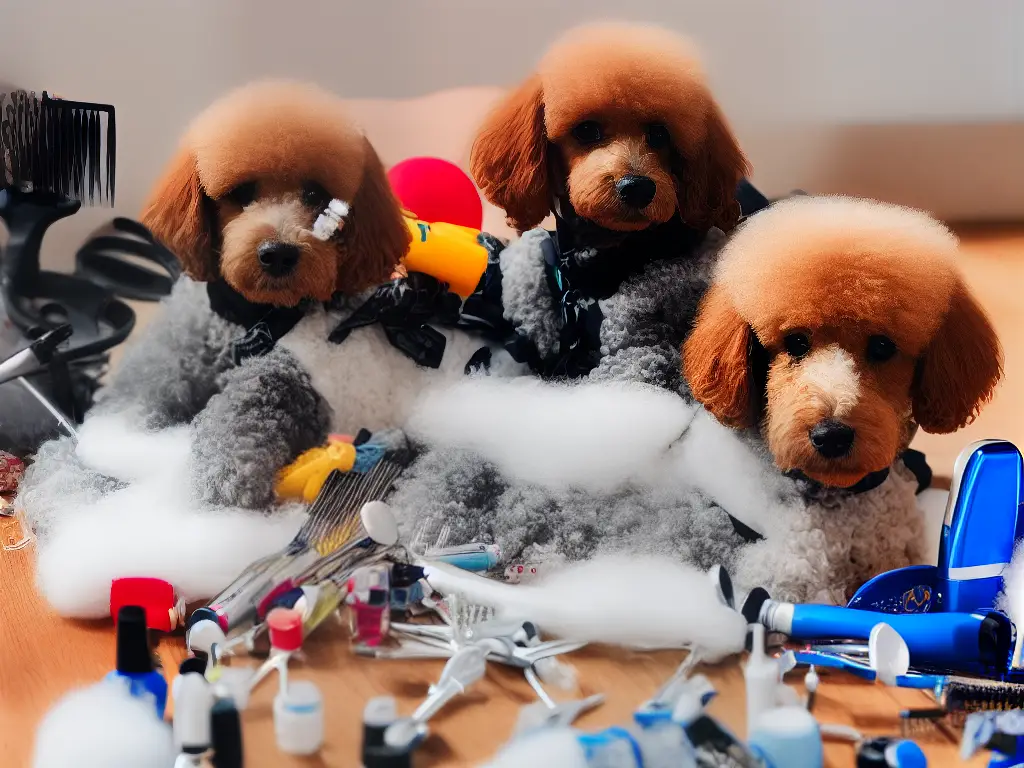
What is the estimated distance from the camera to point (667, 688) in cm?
71

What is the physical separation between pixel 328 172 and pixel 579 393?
27cm

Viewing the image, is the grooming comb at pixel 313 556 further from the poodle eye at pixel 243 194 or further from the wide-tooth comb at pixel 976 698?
Result: the wide-tooth comb at pixel 976 698

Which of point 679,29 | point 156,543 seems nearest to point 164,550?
point 156,543

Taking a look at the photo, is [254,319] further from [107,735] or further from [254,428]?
[107,735]

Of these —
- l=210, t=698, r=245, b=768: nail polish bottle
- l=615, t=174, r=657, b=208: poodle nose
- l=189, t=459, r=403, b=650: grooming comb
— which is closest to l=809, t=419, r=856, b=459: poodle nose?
l=615, t=174, r=657, b=208: poodle nose

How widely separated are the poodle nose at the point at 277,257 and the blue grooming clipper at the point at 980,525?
53 cm

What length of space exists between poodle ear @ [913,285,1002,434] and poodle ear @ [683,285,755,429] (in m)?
0.13

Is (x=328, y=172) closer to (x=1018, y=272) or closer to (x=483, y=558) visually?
(x=483, y=558)

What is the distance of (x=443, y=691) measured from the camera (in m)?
0.71

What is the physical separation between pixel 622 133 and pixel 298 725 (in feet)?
1.59

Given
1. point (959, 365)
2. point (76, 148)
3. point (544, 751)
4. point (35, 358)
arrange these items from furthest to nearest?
1. point (35, 358)
2. point (76, 148)
3. point (959, 365)
4. point (544, 751)

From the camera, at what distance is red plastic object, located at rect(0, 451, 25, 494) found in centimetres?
101

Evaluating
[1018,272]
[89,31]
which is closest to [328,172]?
[89,31]

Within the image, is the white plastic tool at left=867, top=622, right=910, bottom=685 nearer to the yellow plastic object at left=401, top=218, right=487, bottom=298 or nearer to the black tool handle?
the yellow plastic object at left=401, top=218, right=487, bottom=298
